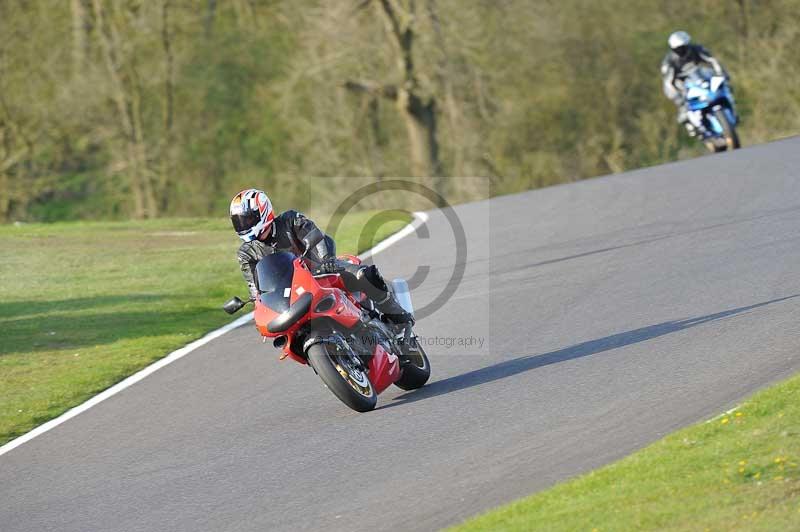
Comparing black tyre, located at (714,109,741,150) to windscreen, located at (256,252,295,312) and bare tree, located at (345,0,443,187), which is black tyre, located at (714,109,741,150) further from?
bare tree, located at (345,0,443,187)

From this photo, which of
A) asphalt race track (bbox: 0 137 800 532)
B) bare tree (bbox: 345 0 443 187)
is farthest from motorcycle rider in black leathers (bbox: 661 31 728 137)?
bare tree (bbox: 345 0 443 187)

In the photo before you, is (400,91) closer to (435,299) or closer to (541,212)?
(541,212)

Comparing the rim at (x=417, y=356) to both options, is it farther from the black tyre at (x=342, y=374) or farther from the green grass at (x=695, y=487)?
the green grass at (x=695, y=487)

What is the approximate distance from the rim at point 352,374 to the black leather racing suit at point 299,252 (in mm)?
540

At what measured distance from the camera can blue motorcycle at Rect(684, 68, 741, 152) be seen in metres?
18.3

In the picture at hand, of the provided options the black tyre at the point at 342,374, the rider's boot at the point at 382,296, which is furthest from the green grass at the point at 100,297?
the rider's boot at the point at 382,296

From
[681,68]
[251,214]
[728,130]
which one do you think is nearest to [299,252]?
[251,214]

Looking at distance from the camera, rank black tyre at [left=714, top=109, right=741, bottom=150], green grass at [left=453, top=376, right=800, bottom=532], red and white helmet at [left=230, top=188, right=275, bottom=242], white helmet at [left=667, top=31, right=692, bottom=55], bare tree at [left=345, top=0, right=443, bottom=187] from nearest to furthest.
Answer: green grass at [left=453, top=376, right=800, bottom=532] → red and white helmet at [left=230, top=188, right=275, bottom=242] → black tyre at [left=714, top=109, right=741, bottom=150] → white helmet at [left=667, top=31, right=692, bottom=55] → bare tree at [left=345, top=0, right=443, bottom=187]

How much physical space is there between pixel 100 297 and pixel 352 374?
700 centimetres

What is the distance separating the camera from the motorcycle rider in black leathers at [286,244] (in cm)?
841

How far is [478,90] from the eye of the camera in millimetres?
32625

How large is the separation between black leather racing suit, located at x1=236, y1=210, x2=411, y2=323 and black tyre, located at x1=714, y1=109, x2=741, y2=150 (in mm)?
10714

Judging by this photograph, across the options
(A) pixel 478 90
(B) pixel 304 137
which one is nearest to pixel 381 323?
(A) pixel 478 90

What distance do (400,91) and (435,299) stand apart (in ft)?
69.5
